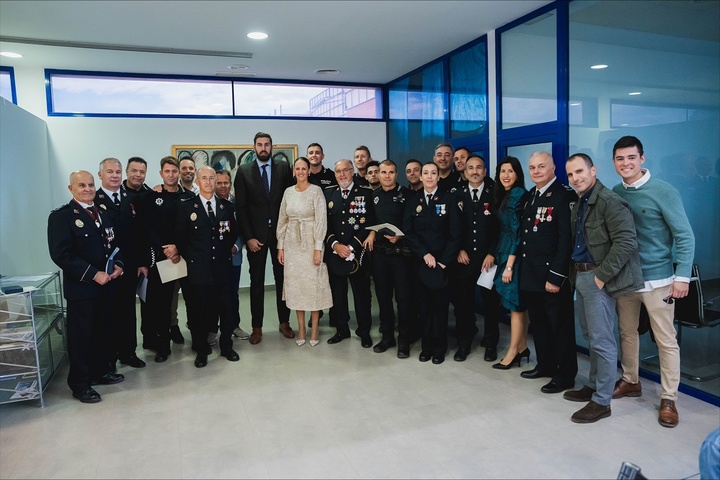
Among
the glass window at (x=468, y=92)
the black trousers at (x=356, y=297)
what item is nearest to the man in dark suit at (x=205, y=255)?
the black trousers at (x=356, y=297)

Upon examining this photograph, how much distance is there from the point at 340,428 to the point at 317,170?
9.96ft

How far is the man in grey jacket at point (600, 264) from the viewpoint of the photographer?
127 inches

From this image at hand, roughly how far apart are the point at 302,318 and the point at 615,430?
2.80 meters

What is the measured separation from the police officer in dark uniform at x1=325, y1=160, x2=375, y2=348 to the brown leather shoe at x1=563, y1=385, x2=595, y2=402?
186 centimetres

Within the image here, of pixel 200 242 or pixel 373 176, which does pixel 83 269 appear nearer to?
pixel 200 242

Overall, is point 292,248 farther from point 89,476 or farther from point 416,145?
point 416,145

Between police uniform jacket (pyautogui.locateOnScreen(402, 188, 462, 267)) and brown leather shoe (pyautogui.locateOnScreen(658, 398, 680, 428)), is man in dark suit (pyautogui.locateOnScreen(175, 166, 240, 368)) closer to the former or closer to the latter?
police uniform jacket (pyautogui.locateOnScreen(402, 188, 462, 267))

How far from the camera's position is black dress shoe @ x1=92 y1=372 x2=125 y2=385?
13.7 ft

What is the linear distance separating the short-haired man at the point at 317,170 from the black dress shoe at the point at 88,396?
2754 millimetres

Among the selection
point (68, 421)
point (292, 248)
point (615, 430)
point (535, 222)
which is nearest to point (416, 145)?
point (292, 248)

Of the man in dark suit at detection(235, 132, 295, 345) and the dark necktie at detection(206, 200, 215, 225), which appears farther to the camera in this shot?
the man in dark suit at detection(235, 132, 295, 345)

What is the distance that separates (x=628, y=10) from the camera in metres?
4.09

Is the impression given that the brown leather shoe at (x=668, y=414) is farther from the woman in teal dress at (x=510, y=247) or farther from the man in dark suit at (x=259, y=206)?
the man in dark suit at (x=259, y=206)

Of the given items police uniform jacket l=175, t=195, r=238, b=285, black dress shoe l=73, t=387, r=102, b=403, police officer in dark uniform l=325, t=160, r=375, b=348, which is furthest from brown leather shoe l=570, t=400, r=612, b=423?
black dress shoe l=73, t=387, r=102, b=403
